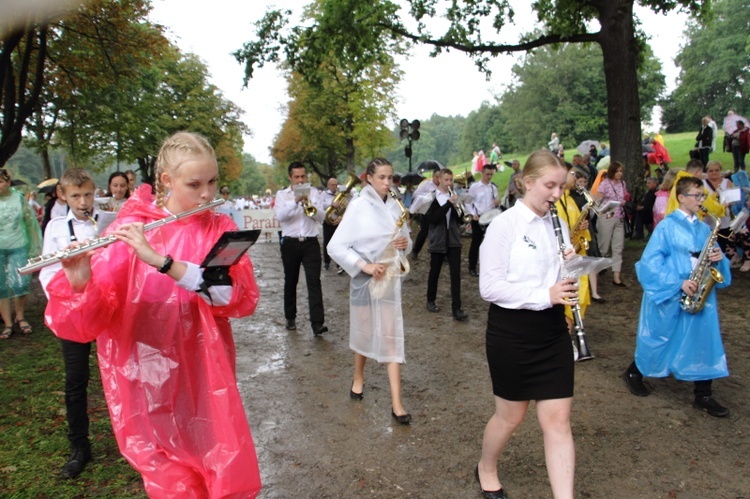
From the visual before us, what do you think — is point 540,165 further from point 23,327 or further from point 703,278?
point 23,327

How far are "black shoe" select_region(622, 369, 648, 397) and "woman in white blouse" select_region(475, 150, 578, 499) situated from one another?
2457 millimetres

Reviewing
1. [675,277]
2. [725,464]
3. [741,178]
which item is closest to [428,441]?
[725,464]

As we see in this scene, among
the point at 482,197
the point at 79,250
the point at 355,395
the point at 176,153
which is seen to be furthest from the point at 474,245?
the point at 79,250

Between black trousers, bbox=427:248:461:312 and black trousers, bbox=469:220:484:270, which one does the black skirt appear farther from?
black trousers, bbox=469:220:484:270

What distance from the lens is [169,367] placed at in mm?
2562

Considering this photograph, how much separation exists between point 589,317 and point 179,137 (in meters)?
6.77

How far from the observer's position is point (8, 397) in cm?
532

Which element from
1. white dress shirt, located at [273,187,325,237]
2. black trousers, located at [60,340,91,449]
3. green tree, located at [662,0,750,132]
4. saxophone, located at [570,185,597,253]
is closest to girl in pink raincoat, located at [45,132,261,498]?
black trousers, located at [60,340,91,449]

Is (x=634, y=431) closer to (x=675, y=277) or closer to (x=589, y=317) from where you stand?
(x=675, y=277)

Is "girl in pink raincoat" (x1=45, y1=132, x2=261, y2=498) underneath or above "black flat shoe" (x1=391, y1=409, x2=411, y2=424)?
above

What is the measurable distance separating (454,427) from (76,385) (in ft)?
8.98

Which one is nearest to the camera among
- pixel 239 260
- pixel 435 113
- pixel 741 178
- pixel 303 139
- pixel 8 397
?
pixel 239 260

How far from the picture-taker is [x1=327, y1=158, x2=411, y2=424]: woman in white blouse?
15.6 ft

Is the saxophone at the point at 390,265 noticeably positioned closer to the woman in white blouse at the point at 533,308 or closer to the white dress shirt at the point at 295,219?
the woman in white blouse at the point at 533,308
